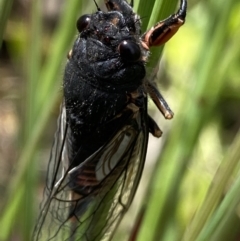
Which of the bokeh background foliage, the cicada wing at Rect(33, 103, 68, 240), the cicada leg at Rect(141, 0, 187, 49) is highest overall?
the cicada leg at Rect(141, 0, 187, 49)

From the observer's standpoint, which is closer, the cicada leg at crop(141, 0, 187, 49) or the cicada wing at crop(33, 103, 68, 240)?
the cicada leg at crop(141, 0, 187, 49)

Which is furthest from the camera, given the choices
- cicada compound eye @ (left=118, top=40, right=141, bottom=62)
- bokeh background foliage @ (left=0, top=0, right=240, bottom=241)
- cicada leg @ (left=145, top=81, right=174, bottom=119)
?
cicada leg @ (left=145, top=81, right=174, bottom=119)

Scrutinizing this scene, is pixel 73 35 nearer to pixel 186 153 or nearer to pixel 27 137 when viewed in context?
pixel 27 137

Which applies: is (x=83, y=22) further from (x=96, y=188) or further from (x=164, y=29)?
(x=96, y=188)

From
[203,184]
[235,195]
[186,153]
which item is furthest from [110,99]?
[203,184]

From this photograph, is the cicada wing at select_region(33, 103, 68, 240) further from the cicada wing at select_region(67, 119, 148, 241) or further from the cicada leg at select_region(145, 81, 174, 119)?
the cicada leg at select_region(145, 81, 174, 119)

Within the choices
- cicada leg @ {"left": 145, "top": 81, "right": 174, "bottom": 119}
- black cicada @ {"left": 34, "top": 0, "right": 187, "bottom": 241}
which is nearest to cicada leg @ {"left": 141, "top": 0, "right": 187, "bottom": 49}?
black cicada @ {"left": 34, "top": 0, "right": 187, "bottom": 241}

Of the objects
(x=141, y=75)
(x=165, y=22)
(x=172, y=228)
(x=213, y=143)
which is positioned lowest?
(x=172, y=228)
